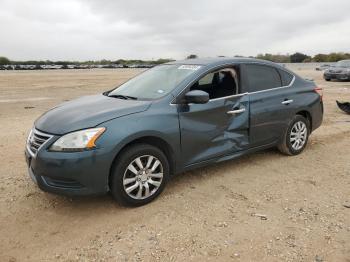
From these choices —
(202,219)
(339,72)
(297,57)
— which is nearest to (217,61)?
(202,219)

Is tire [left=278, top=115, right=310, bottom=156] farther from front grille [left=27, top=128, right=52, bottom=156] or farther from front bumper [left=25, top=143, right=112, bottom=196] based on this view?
front grille [left=27, top=128, right=52, bottom=156]

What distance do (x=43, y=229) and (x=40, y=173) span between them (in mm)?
564

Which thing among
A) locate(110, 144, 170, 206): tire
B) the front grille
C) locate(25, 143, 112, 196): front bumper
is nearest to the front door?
locate(110, 144, 170, 206): tire

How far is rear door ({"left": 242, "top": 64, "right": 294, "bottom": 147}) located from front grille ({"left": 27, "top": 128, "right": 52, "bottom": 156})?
2.73 meters

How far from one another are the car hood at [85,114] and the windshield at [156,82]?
30 centimetres

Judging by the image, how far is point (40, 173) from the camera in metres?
3.72

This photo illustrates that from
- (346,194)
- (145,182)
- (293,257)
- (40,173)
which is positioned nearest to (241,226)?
(293,257)

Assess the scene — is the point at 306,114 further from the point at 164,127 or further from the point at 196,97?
the point at 164,127

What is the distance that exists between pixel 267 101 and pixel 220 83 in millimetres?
795

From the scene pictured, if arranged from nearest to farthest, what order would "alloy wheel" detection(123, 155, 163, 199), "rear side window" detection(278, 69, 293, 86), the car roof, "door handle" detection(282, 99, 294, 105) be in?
"alloy wheel" detection(123, 155, 163, 199) → the car roof → "door handle" detection(282, 99, 294, 105) → "rear side window" detection(278, 69, 293, 86)

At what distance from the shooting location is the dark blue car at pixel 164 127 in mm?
3662

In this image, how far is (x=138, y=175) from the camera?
3963 millimetres

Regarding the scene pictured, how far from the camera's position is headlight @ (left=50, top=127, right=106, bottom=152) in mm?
3604

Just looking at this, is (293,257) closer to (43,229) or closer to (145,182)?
(145,182)
